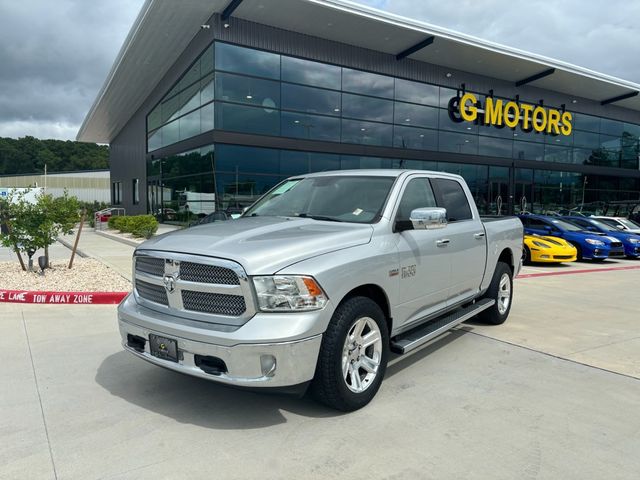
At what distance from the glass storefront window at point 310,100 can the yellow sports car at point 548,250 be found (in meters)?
10.7

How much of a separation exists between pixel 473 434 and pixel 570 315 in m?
4.63

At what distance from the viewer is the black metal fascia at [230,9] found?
55.1ft

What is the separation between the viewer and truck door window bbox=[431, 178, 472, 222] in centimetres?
522

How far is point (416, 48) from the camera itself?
855 inches

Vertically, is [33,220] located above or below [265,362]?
above

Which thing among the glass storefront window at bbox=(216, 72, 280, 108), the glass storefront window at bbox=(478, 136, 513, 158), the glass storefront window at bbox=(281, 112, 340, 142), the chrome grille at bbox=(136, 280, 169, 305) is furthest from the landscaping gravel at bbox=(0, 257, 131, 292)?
the glass storefront window at bbox=(478, 136, 513, 158)

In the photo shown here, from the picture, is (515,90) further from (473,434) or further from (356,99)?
(473,434)

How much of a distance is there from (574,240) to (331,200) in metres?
12.8

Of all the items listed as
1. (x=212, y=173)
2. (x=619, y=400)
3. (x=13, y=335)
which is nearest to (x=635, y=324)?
(x=619, y=400)

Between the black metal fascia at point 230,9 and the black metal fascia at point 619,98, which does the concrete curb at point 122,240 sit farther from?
the black metal fascia at point 619,98

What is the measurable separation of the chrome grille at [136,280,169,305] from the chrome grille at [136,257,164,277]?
99mm

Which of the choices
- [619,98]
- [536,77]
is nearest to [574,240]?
[536,77]

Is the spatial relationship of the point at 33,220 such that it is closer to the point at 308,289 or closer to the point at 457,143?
the point at 308,289

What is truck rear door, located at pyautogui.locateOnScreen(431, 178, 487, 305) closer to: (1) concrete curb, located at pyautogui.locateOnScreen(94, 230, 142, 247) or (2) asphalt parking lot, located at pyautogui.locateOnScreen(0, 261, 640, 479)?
(2) asphalt parking lot, located at pyautogui.locateOnScreen(0, 261, 640, 479)
